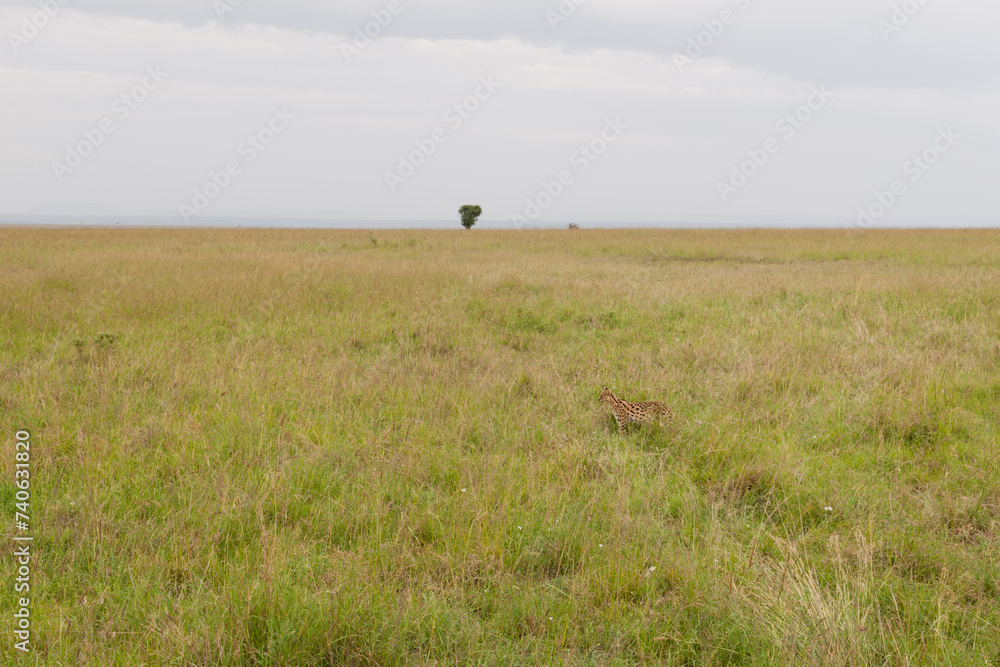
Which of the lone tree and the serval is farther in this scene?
the lone tree

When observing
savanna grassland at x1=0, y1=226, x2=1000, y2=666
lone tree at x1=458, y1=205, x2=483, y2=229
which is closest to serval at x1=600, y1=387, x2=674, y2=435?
savanna grassland at x1=0, y1=226, x2=1000, y2=666

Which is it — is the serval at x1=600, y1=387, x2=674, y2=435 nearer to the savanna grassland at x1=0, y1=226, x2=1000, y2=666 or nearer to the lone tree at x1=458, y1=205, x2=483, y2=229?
the savanna grassland at x1=0, y1=226, x2=1000, y2=666

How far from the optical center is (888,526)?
3.44m

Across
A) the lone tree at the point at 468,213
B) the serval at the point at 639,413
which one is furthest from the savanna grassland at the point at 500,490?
the lone tree at the point at 468,213

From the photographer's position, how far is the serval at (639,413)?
476cm

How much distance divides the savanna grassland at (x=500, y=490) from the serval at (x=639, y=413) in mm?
119

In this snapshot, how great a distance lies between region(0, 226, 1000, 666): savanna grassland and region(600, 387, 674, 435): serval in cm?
12

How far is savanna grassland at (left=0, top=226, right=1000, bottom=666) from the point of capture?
8.31 feet

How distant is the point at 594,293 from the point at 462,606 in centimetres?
854

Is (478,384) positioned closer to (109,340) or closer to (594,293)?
(109,340)

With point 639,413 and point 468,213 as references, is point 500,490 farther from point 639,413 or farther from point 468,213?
point 468,213

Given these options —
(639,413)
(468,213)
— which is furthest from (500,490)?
Result: (468,213)

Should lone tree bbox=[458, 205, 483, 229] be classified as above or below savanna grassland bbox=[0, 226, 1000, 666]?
above

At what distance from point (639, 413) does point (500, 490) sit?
152 cm
